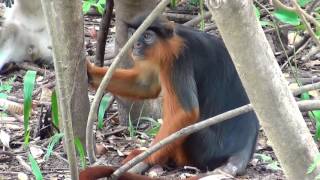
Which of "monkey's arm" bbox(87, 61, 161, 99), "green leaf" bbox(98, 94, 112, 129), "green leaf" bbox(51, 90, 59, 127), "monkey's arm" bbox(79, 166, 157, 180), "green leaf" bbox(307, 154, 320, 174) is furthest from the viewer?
"green leaf" bbox(98, 94, 112, 129)

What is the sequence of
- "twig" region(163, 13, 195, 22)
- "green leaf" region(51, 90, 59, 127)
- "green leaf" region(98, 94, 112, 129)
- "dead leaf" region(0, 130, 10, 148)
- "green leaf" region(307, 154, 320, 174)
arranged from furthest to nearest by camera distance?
"twig" region(163, 13, 195, 22)
"green leaf" region(98, 94, 112, 129)
"dead leaf" region(0, 130, 10, 148)
"green leaf" region(51, 90, 59, 127)
"green leaf" region(307, 154, 320, 174)

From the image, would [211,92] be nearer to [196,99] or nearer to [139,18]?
[196,99]

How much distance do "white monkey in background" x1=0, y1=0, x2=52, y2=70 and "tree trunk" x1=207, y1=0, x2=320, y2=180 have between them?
16.2 feet

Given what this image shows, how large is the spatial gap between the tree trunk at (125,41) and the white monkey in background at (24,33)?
1803 millimetres

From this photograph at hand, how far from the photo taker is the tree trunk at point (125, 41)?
4.78 m

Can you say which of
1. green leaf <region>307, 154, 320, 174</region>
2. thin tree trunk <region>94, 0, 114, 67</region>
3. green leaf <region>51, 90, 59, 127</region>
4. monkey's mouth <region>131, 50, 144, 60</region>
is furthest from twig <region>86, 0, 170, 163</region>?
thin tree trunk <region>94, 0, 114, 67</region>

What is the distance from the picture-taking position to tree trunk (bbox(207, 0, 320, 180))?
5.97 ft

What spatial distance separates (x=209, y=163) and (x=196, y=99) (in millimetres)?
434

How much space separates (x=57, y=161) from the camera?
14.4ft

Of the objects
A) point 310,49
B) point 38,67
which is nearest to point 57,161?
point 38,67

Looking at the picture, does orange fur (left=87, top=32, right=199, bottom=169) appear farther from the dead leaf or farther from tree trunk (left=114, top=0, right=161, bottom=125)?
the dead leaf

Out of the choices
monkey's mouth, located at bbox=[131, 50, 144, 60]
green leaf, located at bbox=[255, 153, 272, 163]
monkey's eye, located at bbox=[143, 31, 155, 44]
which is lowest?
green leaf, located at bbox=[255, 153, 272, 163]

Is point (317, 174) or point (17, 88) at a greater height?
point (317, 174)

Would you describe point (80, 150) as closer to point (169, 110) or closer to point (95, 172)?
point (95, 172)
